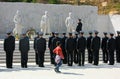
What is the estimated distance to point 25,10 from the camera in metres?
24.4

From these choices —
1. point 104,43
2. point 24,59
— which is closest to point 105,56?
point 104,43

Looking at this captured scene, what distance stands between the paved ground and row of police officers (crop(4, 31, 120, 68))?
353 millimetres

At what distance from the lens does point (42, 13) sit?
2477 cm

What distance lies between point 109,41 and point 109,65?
1002 mm

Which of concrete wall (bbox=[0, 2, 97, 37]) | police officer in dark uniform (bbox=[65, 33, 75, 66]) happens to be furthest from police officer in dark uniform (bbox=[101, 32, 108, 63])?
concrete wall (bbox=[0, 2, 97, 37])

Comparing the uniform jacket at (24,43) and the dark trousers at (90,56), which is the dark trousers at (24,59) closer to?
the uniform jacket at (24,43)

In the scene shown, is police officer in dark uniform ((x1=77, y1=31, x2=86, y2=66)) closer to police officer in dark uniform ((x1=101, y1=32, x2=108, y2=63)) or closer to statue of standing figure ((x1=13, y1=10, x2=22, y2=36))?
police officer in dark uniform ((x1=101, y1=32, x2=108, y2=63))

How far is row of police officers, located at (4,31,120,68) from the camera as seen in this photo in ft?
48.8

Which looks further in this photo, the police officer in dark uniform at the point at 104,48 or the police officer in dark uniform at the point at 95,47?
the police officer in dark uniform at the point at 104,48

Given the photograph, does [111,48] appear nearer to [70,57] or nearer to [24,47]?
[70,57]

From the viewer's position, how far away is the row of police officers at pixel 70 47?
48.8 feet

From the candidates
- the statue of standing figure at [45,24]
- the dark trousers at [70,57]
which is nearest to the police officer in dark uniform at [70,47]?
the dark trousers at [70,57]

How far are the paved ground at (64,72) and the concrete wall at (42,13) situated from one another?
9.02 meters

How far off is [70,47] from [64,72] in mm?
1952
